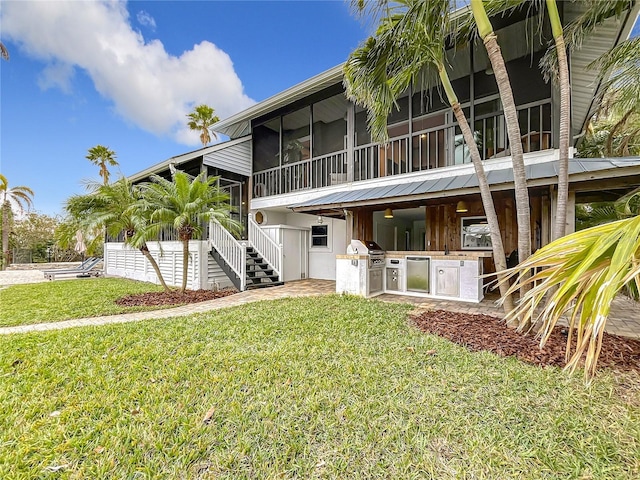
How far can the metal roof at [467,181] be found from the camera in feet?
15.5

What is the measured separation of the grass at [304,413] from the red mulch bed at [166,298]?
343 centimetres

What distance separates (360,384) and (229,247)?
738cm

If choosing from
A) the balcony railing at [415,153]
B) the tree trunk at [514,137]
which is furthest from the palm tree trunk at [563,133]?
the balcony railing at [415,153]

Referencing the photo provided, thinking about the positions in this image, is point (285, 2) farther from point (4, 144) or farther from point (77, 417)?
point (4, 144)

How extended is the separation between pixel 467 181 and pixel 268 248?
674 centimetres

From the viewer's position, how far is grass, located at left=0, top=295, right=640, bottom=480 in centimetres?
204

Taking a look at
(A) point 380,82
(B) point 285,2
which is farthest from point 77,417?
(B) point 285,2

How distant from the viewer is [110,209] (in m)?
8.58

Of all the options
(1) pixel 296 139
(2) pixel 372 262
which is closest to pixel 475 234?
(2) pixel 372 262

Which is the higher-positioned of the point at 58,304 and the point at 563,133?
the point at 563,133

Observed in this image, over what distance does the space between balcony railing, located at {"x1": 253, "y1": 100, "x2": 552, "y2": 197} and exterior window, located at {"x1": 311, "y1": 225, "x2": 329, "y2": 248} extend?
76.0 inches

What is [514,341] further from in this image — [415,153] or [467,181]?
[415,153]

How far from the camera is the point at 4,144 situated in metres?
16.5

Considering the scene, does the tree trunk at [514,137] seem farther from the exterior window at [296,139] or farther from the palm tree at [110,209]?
the exterior window at [296,139]
